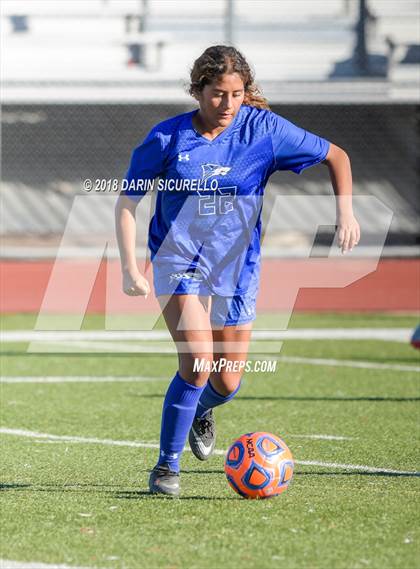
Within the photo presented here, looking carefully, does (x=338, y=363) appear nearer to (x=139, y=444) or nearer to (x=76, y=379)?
(x=76, y=379)

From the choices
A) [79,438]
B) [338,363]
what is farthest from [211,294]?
[338,363]

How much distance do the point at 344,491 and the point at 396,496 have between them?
0.86 feet

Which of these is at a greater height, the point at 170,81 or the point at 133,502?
the point at 133,502

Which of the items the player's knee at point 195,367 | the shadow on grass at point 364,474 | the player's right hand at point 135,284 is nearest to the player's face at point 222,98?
the player's right hand at point 135,284

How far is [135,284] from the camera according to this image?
205 inches

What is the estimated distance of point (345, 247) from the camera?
17.7 feet

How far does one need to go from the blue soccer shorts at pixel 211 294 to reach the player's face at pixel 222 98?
0.75 metres

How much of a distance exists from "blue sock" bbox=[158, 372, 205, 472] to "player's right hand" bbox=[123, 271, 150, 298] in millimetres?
516

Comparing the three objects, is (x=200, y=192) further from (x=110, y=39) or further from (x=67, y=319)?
(x=110, y=39)

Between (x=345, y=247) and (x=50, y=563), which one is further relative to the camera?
(x=345, y=247)

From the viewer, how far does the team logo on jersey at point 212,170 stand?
543 cm

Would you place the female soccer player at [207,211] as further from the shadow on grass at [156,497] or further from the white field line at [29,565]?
the white field line at [29,565]

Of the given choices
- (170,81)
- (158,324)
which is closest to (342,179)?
(158,324)

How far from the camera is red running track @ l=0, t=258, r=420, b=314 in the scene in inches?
642
